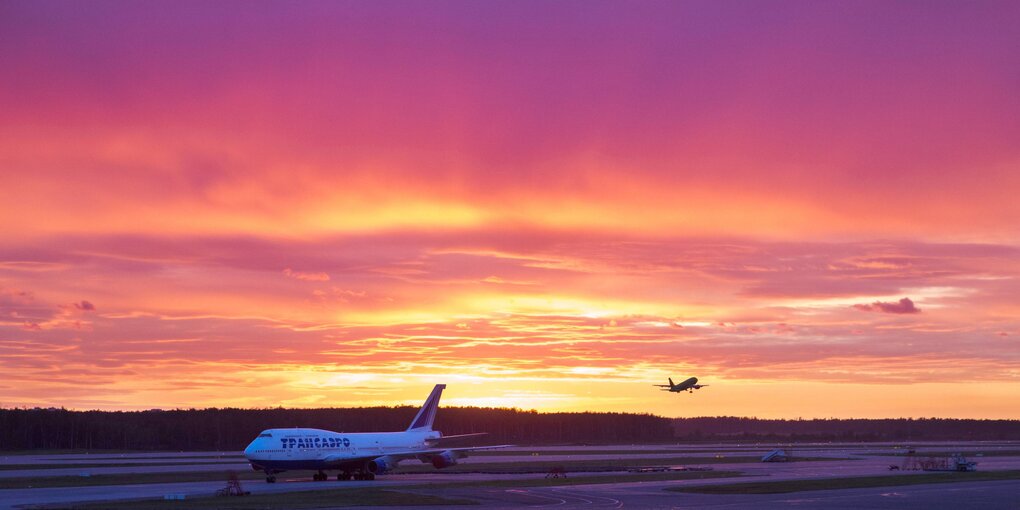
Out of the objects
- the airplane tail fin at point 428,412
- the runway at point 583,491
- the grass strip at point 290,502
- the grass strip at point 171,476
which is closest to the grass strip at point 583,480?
the runway at point 583,491

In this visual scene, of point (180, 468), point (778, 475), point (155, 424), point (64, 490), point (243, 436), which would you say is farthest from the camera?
point (155, 424)

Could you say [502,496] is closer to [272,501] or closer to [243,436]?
[272,501]

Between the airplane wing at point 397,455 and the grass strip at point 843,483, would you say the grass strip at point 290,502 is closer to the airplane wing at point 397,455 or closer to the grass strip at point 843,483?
Result: the grass strip at point 843,483

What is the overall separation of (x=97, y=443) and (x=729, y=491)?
15715cm

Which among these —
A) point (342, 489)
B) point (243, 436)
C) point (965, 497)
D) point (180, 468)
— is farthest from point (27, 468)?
point (243, 436)

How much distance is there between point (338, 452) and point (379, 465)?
322cm

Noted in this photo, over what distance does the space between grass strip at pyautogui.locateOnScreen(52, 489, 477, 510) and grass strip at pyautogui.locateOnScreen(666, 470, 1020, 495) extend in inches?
582

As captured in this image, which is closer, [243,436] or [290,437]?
[290,437]

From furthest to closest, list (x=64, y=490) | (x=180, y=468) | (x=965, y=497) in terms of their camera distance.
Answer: (x=180, y=468) → (x=64, y=490) → (x=965, y=497)

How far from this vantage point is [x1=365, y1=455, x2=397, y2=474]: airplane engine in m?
76.7

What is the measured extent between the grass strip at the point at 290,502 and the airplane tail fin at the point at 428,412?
93.1 ft

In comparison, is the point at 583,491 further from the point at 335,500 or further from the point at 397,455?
the point at 397,455

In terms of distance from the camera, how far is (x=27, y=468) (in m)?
94.8

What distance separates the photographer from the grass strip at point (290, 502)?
156ft
